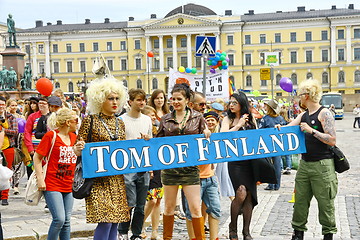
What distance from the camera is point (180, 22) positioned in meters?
92.8

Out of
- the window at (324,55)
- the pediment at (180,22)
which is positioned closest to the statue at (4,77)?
the pediment at (180,22)

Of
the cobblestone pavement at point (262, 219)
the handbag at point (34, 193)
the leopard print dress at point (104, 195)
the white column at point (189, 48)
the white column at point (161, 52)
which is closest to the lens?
the leopard print dress at point (104, 195)

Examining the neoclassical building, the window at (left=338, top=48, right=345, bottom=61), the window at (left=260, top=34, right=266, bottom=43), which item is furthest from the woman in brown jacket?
the window at (left=338, top=48, right=345, bottom=61)

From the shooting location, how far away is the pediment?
9238 cm

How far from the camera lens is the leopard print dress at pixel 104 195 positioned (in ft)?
16.8

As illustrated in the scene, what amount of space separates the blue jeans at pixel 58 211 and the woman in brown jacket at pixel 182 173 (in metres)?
1.05

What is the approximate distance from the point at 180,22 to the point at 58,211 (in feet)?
291

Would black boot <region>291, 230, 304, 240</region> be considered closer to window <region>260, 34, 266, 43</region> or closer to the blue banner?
the blue banner

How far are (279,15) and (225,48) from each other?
34.4 ft

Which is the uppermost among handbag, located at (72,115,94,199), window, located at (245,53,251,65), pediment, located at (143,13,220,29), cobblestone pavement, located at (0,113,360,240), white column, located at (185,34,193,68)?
pediment, located at (143,13,220,29)

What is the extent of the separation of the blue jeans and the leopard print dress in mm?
723

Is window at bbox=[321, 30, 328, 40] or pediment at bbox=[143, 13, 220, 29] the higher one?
pediment at bbox=[143, 13, 220, 29]

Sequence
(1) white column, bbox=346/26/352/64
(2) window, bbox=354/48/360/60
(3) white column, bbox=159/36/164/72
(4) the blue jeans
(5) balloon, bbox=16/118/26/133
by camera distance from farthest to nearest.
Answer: (3) white column, bbox=159/36/164/72, (2) window, bbox=354/48/360/60, (1) white column, bbox=346/26/352/64, (5) balloon, bbox=16/118/26/133, (4) the blue jeans

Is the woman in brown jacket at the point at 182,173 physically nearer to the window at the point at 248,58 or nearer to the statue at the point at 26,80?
the statue at the point at 26,80
